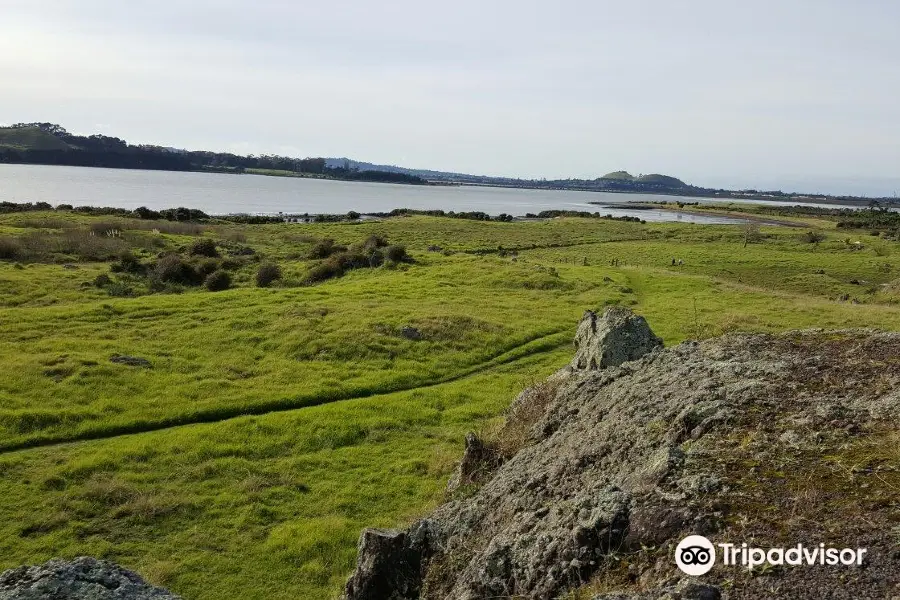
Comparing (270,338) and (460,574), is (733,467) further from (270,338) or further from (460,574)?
(270,338)

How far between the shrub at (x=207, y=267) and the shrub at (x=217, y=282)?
84.9 inches

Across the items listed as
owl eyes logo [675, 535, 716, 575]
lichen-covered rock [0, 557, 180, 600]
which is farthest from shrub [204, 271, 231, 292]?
owl eyes logo [675, 535, 716, 575]

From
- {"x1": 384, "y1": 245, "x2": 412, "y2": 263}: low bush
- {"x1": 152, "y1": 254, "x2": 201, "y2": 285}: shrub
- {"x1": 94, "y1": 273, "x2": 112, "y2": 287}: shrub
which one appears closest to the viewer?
{"x1": 94, "y1": 273, "x2": 112, "y2": 287}: shrub

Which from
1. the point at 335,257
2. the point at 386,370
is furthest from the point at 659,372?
the point at 335,257

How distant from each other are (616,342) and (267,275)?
36.4 m

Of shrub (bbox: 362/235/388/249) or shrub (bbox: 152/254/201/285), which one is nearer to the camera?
shrub (bbox: 152/254/201/285)

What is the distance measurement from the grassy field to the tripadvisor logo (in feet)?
26.0

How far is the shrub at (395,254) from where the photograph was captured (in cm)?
5522

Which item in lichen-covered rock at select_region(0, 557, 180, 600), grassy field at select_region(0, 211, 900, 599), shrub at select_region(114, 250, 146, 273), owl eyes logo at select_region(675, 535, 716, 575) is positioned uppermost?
owl eyes logo at select_region(675, 535, 716, 575)

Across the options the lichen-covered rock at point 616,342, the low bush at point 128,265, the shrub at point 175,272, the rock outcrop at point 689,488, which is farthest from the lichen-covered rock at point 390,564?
the low bush at point 128,265

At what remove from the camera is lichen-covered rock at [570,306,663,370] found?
53.5ft

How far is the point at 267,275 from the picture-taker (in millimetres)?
47500

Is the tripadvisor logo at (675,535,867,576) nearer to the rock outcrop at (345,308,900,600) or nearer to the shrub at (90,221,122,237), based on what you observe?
the rock outcrop at (345,308,900,600)

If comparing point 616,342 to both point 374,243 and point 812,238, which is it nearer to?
point 374,243
